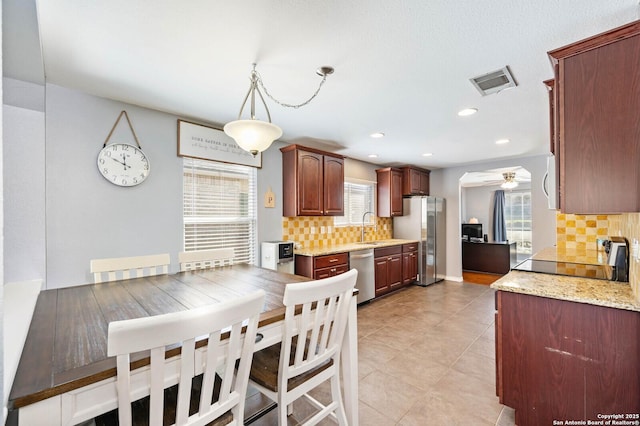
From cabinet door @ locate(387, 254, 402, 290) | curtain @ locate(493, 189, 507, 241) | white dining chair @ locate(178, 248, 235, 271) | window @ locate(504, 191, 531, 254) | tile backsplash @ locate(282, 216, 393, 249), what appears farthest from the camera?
curtain @ locate(493, 189, 507, 241)

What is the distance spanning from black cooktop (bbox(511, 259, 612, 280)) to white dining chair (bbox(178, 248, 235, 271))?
8.04 feet

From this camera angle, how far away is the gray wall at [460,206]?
186 inches

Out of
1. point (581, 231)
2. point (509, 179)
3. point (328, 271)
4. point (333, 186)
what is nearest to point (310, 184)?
point (333, 186)

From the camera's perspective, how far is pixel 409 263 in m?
5.14

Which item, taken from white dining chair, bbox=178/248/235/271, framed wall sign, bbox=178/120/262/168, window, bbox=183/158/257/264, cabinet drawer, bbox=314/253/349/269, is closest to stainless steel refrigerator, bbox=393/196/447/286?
cabinet drawer, bbox=314/253/349/269

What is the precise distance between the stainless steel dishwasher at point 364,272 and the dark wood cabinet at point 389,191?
4.16ft

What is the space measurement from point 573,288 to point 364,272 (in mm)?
2608

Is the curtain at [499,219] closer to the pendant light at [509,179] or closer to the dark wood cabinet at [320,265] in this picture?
the pendant light at [509,179]

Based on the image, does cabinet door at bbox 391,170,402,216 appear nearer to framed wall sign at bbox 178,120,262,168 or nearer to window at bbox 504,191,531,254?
framed wall sign at bbox 178,120,262,168

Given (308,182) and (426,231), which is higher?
(308,182)

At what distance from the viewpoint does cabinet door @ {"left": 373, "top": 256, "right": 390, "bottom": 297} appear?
441 cm

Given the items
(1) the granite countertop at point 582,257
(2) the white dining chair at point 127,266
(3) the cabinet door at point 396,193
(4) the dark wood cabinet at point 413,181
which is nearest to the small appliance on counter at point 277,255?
(2) the white dining chair at point 127,266

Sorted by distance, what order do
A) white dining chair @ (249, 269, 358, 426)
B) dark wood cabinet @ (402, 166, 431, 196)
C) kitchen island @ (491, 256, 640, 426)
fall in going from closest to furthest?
white dining chair @ (249, 269, 358, 426), kitchen island @ (491, 256, 640, 426), dark wood cabinet @ (402, 166, 431, 196)

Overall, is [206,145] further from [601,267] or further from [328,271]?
[601,267]
